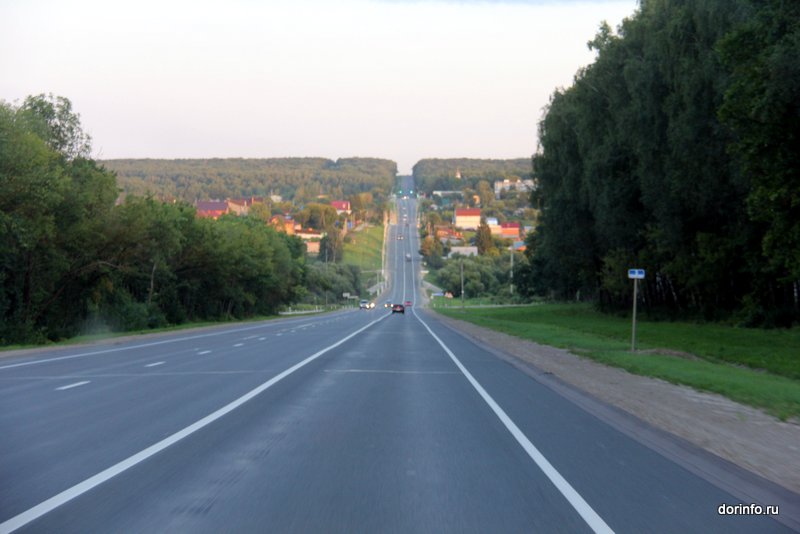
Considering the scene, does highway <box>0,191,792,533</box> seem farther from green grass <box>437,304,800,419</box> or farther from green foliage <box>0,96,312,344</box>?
green foliage <box>0,96,312,344</box>

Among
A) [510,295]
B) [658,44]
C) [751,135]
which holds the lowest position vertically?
[510,295]

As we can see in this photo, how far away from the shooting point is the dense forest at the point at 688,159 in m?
32.7

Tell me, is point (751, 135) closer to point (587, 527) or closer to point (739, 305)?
point (739, 305)

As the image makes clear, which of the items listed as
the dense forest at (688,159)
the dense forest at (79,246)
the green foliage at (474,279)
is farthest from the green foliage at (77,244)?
the green foliage at (474,279)

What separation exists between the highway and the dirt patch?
0.68m

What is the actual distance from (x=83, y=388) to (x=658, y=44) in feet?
110

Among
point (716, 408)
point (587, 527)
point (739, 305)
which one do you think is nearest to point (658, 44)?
point (739, 305)

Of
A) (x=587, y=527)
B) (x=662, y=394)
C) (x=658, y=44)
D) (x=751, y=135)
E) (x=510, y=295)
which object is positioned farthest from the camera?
(x=510, y=295)

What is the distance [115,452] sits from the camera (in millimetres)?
10680

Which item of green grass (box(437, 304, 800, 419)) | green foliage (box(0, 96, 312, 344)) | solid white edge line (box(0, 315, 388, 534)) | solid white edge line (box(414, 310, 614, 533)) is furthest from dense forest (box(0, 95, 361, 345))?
solid white edge line (box(414, 310, 614, 533))

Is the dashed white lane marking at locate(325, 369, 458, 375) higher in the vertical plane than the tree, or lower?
lower

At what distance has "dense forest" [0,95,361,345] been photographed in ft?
136

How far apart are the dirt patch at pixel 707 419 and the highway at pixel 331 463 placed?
68cm

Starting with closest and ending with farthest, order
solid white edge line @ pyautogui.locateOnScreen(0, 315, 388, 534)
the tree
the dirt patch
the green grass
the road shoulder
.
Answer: solid white edge line @ pyautogui.locateOnScreen(0, 315, 388, 534)
the road shoulder
the dirt patch
the green grass
the tree
